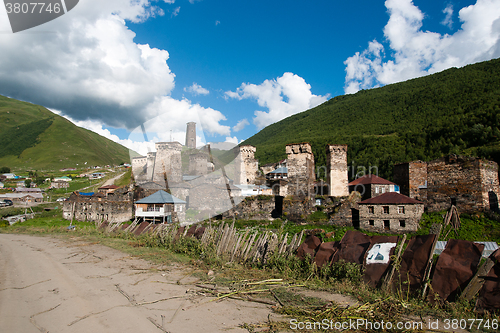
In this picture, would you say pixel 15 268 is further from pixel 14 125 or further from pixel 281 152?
pixel 14 125

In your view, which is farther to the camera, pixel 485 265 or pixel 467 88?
pixel 467 88

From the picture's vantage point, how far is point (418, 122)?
190 feet

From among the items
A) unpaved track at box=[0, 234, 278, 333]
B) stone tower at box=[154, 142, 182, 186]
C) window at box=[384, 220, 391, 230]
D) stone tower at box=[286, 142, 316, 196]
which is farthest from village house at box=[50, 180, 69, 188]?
window at box=[384, 220, 391, 230]

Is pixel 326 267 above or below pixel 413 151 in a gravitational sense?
below

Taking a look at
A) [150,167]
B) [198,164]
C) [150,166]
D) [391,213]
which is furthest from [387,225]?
[198,164]

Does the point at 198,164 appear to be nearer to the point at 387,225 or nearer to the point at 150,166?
the point at 150,166

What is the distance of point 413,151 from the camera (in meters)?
45.4

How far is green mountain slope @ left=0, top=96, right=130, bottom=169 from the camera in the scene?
9825cm

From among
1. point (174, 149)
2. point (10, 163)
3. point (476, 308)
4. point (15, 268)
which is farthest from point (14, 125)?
point (476, 308)

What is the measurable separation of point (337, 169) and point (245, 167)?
17.6 metres

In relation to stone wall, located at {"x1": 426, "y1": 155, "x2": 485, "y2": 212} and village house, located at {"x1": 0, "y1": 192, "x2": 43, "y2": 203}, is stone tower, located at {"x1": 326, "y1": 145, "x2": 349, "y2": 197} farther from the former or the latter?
village house, located at {"x1": 0, "y1": 192, "x2": 43, "y2": 203}

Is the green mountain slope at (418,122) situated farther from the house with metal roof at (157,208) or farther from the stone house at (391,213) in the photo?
the house with metal roof at (157,208)

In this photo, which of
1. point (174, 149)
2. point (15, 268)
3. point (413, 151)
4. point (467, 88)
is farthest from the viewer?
point (467, 88)

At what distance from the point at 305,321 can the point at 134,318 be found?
254cm
